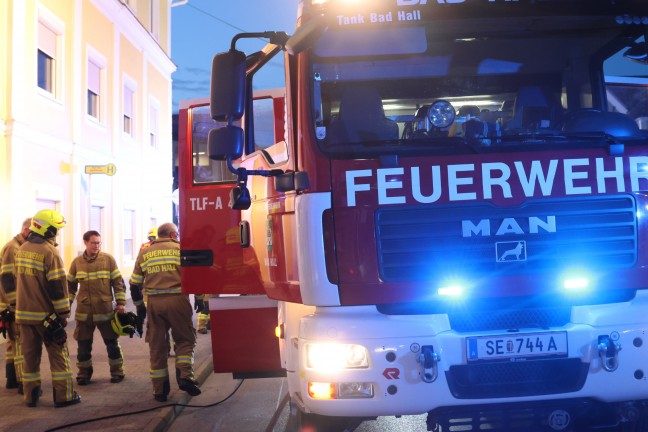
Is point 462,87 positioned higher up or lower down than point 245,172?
higher up

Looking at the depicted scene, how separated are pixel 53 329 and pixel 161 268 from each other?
125 cm

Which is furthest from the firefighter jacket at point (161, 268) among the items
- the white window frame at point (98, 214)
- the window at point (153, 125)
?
the window at point (153, 125)

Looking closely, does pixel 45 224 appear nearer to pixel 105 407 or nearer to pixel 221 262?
pixel 105 407

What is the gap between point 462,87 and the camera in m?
4.85

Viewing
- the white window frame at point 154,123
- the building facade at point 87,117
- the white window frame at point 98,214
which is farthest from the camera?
the white window frame at point 154,123

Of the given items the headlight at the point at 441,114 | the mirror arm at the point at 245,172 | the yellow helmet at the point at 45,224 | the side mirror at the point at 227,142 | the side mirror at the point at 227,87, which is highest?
the side mirror at the point at 227,87

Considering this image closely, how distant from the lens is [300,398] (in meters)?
4.41

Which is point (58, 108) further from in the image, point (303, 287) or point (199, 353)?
point (303, 287)

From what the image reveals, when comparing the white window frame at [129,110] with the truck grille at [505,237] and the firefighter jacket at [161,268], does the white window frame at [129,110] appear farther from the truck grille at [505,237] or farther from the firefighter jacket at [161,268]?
the truck grille at [505,237]

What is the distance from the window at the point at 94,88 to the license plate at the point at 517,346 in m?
14.9

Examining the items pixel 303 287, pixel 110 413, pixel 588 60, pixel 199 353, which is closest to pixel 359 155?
pixel 303 287

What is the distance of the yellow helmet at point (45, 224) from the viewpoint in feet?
24.9

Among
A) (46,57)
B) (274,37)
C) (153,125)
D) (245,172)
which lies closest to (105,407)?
(245,172)

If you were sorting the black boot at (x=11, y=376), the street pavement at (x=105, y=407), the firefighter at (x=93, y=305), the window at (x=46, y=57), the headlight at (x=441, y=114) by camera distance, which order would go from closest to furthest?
the headlight at (x=441, y=114) → the street pavement at (x=105, y=407) → the black boot at (x=11, y=376) → the firefighter at (x=93, y=305) → the window at (x=46, y=57)
